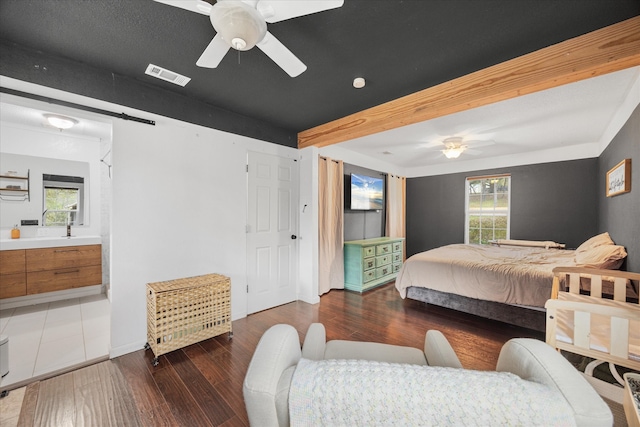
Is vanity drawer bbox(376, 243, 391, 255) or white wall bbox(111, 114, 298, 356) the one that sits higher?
white wall bbox(111, 114, 298, 356)

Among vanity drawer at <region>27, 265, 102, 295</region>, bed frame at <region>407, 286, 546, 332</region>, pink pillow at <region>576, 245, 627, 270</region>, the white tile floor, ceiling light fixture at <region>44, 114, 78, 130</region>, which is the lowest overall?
the white tile floor

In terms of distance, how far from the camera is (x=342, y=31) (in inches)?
65.0

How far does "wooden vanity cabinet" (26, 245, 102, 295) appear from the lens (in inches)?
126

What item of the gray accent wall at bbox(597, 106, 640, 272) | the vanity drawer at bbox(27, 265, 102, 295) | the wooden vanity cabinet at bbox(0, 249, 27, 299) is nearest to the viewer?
the gray accent wall at bbox(597, 106, 640, 272)

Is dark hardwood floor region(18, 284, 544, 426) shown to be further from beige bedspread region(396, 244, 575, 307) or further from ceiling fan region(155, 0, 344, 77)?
ceiling fan region(155, 0, 344, 77)

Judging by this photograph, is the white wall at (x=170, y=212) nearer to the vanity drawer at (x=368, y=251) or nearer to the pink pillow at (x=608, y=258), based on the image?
the vanity drawer at (x=368, y=251)

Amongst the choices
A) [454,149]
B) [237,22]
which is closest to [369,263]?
[454,149]

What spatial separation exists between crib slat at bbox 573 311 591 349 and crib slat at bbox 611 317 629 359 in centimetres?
9

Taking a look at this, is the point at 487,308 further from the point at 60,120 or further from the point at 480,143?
the point at 60,120

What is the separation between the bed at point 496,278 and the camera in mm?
2518

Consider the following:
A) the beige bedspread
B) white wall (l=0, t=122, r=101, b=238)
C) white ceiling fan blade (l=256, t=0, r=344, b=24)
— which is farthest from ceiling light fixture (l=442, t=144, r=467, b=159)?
white wall (l=0, t=122, r=101, b=238)

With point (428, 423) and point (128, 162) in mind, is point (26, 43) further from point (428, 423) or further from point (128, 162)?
point (428, 423)

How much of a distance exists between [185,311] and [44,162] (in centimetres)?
319

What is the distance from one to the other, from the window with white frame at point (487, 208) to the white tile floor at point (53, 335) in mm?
6052
